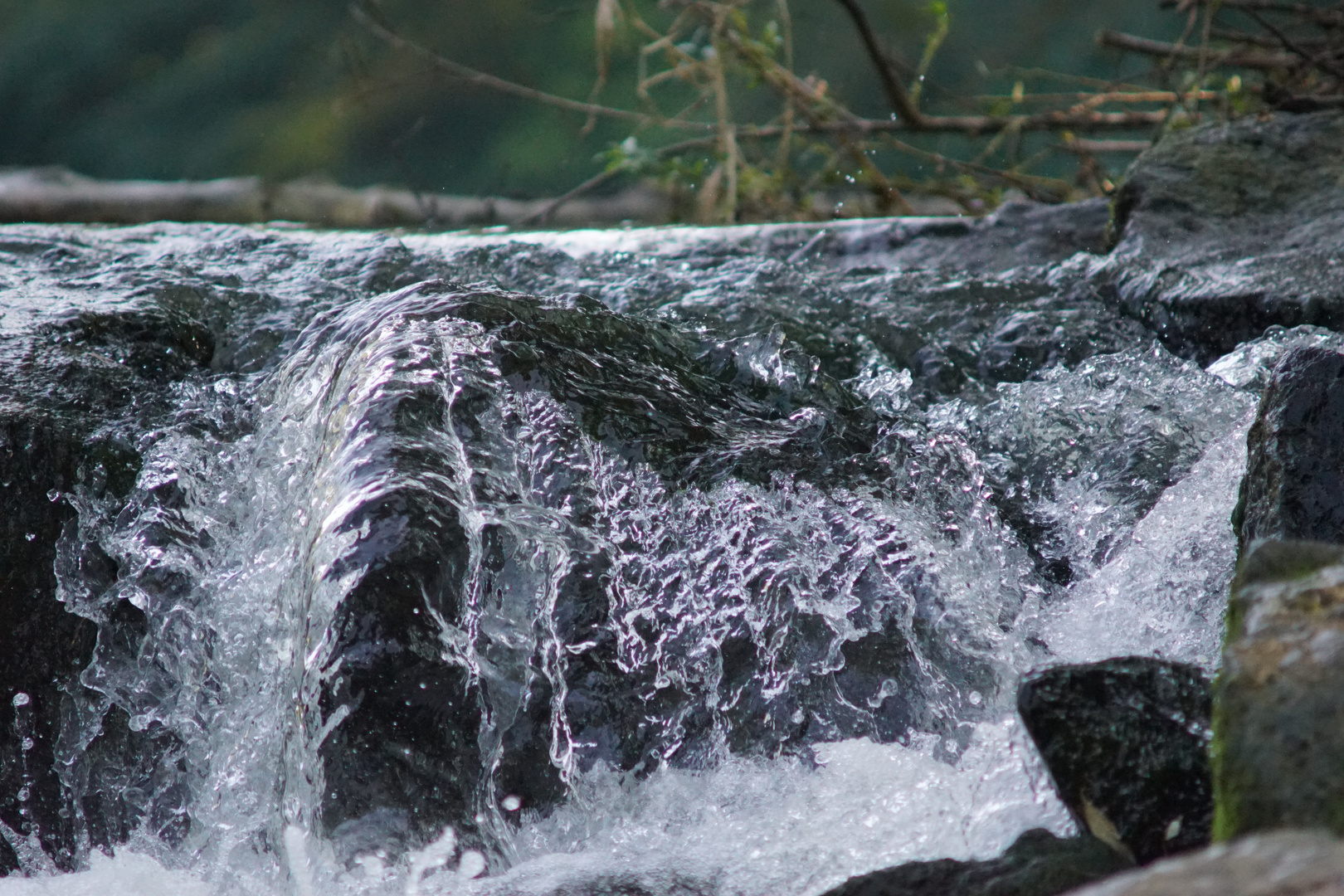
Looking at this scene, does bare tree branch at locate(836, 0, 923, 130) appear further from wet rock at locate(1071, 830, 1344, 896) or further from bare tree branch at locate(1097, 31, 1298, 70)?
wet rock at locate(1071, 830, 1344, 896)

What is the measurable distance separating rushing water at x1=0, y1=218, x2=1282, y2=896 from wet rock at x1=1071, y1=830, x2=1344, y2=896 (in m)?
0.51

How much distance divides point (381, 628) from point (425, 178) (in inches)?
279

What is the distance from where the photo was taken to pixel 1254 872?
32.3 inches

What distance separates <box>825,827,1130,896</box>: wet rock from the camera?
118 cm

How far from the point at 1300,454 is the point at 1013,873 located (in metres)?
0.77

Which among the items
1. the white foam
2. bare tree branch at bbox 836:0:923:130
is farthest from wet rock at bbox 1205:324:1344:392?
bare tree branch at bbox 836:0:923:130

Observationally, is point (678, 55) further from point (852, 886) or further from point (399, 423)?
point (852, 886)

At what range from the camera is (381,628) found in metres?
1.50

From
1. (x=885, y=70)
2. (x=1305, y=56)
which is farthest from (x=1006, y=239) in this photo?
(x=885, y=70)

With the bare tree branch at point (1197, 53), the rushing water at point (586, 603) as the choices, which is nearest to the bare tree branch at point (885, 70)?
the bare tree branch at point (1197, 53)

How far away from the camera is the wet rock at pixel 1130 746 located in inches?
49.2

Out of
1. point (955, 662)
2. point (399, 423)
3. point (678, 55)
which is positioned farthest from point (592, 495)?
point (678, 55)

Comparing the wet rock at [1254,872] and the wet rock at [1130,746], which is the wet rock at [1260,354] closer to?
the wet rock at [1130,746]

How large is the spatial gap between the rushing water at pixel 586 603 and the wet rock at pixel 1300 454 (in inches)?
7.5
